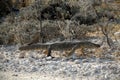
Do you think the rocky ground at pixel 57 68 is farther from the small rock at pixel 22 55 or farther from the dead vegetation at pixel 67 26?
the dead vegetation at pixel 67 26

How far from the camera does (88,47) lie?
450 inches

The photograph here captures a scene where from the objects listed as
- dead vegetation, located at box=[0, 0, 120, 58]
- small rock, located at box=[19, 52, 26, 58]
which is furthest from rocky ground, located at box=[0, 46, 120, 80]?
dead vegetation, located at box=[0, 0, 120, 58]

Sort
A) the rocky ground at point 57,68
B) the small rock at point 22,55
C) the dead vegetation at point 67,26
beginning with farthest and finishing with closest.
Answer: the dead vegetation at point 67,26 → the small rock at point 22,55 → the rocky ground at point 57,68

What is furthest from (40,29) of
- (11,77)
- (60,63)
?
(11,77)

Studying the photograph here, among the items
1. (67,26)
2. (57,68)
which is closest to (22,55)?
(57,68)

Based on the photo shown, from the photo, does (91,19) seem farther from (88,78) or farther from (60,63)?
(88,78)

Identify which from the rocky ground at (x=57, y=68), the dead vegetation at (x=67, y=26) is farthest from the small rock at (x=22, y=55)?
the dead vegetation at (x=67, y=26)

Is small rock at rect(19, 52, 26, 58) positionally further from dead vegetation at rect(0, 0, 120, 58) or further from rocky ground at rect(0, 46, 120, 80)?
dead vegetation at rect(0, 0, 120, 58)

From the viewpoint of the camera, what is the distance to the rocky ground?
28.1ft

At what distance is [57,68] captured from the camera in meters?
9.59

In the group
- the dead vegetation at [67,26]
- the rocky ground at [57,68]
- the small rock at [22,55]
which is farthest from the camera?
the dead vegetation at [67,26]

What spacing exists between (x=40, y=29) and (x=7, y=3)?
8.34m

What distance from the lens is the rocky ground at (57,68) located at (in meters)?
8.58

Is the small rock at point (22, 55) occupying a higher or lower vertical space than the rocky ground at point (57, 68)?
lower
